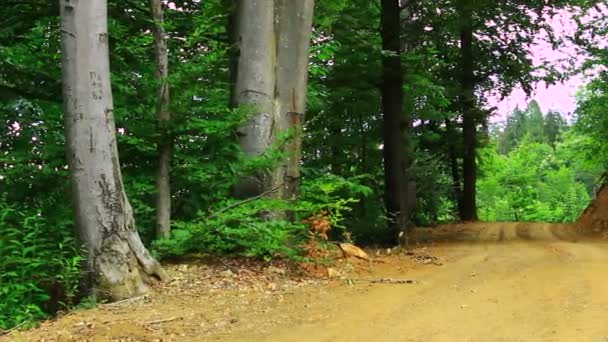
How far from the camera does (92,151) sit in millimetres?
6250

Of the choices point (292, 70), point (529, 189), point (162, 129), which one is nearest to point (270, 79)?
point (292, 70)

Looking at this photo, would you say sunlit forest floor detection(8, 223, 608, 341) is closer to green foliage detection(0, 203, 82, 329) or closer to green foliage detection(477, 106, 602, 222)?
green foliage detection(0, 203, 82, 329)

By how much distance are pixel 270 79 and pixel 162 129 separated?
1908 millimetres

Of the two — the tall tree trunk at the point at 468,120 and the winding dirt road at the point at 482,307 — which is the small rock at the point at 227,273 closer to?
the winding dirt road at the point at 482,307

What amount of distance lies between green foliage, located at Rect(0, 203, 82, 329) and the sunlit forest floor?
554 mm

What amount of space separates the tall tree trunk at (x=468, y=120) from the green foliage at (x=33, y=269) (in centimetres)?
1520

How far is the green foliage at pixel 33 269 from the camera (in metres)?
6.16

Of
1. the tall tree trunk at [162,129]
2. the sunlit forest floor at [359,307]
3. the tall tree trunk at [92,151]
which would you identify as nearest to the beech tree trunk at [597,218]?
the sunlit forest floor at [359,307]

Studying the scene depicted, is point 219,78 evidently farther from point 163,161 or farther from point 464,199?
point 464,199

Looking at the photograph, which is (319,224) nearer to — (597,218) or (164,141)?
(164,141)

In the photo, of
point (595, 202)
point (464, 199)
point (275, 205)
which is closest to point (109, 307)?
point (275, 205)

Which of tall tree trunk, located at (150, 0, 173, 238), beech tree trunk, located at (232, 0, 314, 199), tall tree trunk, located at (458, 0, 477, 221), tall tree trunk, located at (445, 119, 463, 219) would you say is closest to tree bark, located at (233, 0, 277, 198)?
beech tree trunk, located at (232, 0, 314, 199)

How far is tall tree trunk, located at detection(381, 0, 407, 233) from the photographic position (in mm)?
13398

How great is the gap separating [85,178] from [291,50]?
4007 mm
